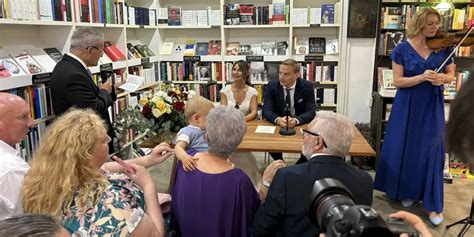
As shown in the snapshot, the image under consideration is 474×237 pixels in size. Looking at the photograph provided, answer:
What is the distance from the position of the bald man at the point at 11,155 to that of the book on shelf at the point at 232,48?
3349mm

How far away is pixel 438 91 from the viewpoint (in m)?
3.02

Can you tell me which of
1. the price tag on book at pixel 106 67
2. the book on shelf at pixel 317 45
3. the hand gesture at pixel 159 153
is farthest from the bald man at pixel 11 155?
the book on shelf at pixel 317 45

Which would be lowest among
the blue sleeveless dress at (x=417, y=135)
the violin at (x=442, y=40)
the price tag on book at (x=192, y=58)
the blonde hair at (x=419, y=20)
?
the blue sleeveless dress at (x=417, y=135)

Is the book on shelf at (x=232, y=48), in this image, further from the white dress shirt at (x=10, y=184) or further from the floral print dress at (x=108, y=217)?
the floral print dress at (x=108, y=217)

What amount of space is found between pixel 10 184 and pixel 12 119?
1.44 ft

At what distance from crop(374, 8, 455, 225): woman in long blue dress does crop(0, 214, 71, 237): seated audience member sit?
2.84 m

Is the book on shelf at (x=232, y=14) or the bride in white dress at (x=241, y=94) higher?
the book on shelf at (x=232, y=14)

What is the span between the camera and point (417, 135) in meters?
3.13

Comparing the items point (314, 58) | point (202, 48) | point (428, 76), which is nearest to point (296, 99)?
point (428, 76)

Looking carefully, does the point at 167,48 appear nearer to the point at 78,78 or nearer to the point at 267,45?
the point at 267,45

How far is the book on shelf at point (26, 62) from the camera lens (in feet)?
9.45

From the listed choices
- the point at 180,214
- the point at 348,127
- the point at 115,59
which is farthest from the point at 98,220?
the point at 115,59

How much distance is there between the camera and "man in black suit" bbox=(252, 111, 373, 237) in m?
1.57

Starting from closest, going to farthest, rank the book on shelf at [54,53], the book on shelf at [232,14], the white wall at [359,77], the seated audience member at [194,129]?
the seated audience member at [194,129]
the book on shelf at [54,53]
the white wall at [359,77]
the book on shelf at [232,14]
